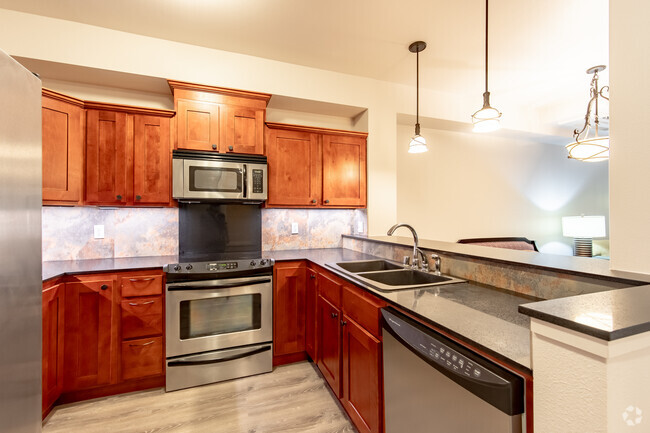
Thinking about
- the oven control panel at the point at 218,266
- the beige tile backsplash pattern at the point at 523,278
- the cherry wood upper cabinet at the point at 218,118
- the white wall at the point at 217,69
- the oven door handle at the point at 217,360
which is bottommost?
the oven door handle at the point at 217,360

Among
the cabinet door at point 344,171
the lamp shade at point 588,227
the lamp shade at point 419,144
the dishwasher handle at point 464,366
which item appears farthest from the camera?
the lamp shade at point 588,227

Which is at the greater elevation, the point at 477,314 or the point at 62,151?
the point at 62,151

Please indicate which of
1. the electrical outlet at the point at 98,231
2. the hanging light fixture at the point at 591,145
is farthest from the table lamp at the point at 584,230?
the electrical outlet at the point at 98,231

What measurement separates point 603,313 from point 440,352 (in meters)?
0.47

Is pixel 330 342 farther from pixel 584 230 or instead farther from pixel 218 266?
pixel 584 230

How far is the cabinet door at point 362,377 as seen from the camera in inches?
57.1

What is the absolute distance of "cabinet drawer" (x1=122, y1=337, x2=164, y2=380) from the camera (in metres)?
2.17

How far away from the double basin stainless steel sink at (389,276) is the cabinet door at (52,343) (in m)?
1.83

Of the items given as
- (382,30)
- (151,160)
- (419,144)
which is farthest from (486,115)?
(151,160)

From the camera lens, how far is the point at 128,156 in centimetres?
247

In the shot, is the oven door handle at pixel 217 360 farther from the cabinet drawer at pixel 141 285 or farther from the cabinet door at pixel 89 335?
the cabinet drawer at pixel 141 285

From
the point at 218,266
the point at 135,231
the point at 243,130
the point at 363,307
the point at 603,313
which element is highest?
the point at 243,130

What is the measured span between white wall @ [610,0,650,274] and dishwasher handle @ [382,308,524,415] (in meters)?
0.77

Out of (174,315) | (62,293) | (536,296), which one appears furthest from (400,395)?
(62,293)
